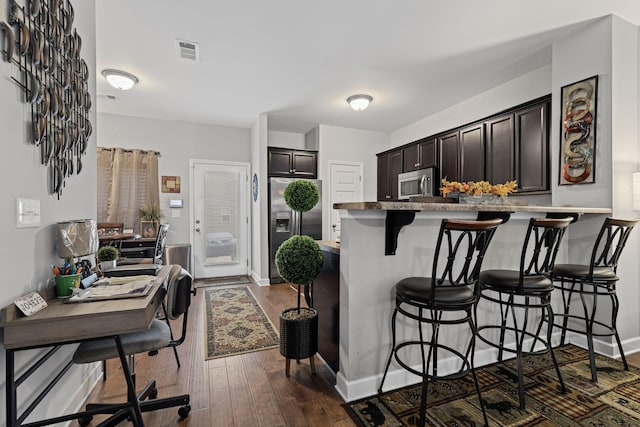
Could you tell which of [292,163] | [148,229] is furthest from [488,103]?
[148,229]

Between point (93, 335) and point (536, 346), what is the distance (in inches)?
122

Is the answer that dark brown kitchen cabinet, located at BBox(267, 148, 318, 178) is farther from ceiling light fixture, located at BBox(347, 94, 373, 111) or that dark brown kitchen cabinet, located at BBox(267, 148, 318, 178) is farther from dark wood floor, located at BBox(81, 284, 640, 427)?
dark wood floor, located at BBox(81, 284, 640, 427)

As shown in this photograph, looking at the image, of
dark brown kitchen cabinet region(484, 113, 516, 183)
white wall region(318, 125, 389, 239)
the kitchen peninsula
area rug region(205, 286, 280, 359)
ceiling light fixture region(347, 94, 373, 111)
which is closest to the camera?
the kitchen peninsula

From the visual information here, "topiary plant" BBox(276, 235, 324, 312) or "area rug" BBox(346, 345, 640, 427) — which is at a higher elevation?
"topiary plant" BBox(276, 235, 324, 312)

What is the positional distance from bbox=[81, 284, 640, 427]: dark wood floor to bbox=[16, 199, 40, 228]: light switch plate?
1.20 m

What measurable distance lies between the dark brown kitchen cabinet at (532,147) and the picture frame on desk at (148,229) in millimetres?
4999

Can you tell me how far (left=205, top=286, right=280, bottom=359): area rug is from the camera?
8.51 feet

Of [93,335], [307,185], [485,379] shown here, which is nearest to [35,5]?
[93,335]

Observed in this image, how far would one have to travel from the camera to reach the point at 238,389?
198cm

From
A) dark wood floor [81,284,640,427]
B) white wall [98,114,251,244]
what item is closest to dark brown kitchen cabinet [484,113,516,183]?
dark wood floor [81,284,640,427]

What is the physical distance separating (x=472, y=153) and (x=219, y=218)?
4.19m

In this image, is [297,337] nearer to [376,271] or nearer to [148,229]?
[376,271]

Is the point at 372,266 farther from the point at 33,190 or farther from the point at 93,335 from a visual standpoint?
the point at 33,190

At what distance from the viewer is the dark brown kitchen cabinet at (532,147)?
9.62 feet
